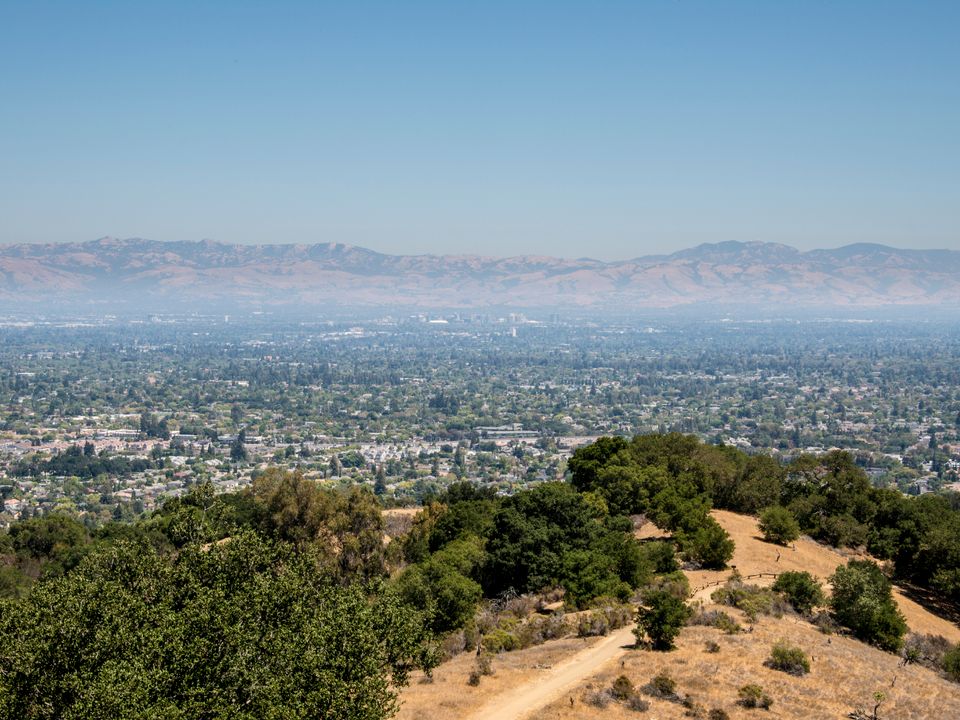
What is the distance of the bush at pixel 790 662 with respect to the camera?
1969cm

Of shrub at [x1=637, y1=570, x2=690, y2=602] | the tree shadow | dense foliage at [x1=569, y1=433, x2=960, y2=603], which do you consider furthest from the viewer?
dense foliage at [x1=569, y1=433, x2=960, y2=603]

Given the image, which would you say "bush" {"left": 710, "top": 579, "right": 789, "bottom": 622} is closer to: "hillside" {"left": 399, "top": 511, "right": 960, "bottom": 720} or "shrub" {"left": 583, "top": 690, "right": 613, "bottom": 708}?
"hillside" {"left": 399, "top": 511, "right": 960, "bottom": 720}

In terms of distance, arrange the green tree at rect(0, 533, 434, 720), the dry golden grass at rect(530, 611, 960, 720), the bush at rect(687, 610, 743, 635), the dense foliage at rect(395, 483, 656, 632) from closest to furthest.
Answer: the green tree at rect(0, 533, 434, 720) → the dry golden grass at rect(530, 611, 960, 720) → the bush at rect(687, 610, 743, 635) → the dense foliage at rect(395, 483, 656, 632)

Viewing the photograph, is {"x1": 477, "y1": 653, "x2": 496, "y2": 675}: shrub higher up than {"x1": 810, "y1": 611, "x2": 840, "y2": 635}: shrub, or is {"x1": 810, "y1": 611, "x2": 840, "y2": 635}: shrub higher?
{"x1": 477, "y1": 653, "x2": 496, "y2": 675}: shrub

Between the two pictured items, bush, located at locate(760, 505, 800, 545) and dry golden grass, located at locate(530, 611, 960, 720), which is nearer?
dry golden grass, located at locate(530, 611, 960, 720)

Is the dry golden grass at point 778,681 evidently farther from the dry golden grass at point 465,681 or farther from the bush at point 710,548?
the bush at point 710,548

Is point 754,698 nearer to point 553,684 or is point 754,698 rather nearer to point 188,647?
point 553,684

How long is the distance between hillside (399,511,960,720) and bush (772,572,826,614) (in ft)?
7.41

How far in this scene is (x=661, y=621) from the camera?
2102 centimetres

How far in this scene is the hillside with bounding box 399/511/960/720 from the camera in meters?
17.9

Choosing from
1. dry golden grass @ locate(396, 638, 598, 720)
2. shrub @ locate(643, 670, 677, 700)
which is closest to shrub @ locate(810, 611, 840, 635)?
dry golden grass @ locate(396, 638, 598, 720)

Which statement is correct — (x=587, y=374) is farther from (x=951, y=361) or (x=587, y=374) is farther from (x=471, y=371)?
(x=951, y=361)

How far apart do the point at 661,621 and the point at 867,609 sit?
7.58m

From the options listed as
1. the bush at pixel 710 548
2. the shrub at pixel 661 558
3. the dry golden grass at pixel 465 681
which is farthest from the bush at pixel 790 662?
the bush at pixel 710 548
